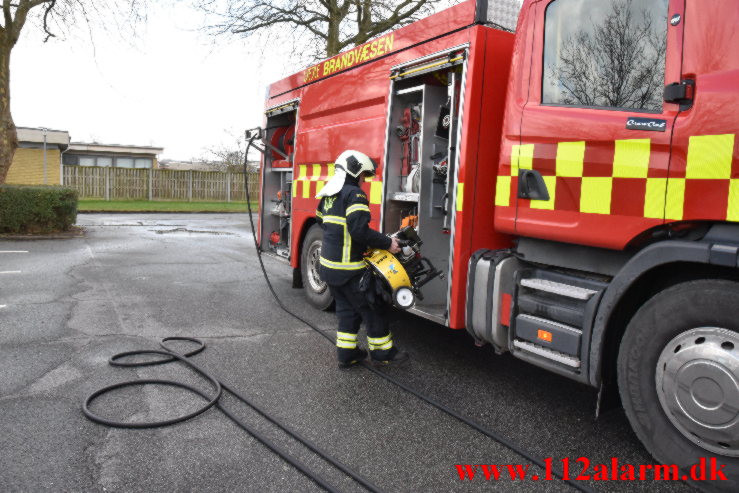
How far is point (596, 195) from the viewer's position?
2.91m

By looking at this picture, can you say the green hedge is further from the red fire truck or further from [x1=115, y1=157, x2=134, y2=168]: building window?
[x1=115, y1=157, x2=134, y2=168]: building window

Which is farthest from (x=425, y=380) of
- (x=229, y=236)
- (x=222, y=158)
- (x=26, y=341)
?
(x=222, y=158)

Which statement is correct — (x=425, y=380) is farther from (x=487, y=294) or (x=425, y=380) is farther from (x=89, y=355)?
(x=89, y=355)

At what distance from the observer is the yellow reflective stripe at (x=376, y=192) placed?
15.7 feet

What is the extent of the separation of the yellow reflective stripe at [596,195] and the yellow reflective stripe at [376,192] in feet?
6.80

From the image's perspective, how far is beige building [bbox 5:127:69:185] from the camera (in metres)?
28.3

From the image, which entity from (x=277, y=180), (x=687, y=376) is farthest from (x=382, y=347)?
(x=277, y=180)

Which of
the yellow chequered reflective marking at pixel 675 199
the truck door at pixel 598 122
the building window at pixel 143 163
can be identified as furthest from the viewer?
the building window at pixel 143 163

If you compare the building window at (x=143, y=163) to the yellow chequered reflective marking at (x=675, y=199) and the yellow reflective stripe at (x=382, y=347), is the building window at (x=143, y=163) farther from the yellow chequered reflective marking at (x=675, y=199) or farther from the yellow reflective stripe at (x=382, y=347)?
the yellow chequered reflective marking at (x=675, y=199)

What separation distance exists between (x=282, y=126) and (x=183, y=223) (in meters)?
10.7

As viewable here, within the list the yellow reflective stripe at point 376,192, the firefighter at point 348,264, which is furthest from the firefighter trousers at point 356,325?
the yellow reflective stripe at point 376,192

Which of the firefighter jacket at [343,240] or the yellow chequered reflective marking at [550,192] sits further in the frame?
the firefighter jacket at [343,240]

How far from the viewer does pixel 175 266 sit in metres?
8.80

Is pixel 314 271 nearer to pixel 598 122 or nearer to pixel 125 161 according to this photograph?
pixel 598 122
